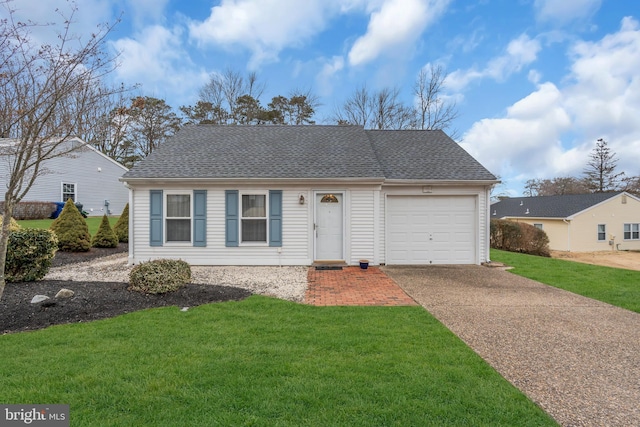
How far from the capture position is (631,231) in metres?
24.4

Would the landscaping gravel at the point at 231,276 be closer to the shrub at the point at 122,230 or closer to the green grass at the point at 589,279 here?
the shrub at the point at 122,230

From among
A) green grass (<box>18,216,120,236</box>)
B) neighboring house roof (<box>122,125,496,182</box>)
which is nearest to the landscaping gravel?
neighboring house roof (<box>122,125,496,182</box>)

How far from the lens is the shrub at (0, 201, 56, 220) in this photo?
17125 millimetres

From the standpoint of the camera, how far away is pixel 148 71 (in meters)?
9.99

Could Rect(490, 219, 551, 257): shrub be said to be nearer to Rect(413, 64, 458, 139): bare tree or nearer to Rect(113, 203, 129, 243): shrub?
Rect(413, 64, 458, 139): bare tree

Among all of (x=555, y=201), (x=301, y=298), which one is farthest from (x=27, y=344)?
(x=555, y=201)

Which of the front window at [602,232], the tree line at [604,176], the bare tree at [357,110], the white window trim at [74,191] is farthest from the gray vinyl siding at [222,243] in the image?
the tree line at [604,176]

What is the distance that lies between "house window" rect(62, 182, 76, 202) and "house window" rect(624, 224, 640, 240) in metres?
40.0

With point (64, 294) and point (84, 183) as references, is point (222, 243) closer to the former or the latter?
point (64, 294)

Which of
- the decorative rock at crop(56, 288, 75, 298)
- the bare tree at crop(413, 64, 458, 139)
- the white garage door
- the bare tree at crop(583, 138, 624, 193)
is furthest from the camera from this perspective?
the bare tree at crop(583, 138, 624, 193)

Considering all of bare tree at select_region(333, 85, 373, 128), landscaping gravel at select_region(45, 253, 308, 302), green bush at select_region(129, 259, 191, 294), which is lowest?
Answer: landscaping gravel at select_region(45, 253, 308, 302)

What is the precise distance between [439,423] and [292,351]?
5.44 feet

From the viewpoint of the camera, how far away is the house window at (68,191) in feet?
68.2

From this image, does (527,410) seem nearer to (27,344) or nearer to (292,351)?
(292,351)
